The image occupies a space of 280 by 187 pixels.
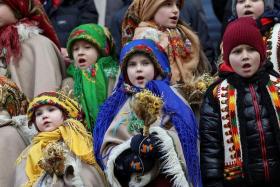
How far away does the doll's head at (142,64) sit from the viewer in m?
7.90

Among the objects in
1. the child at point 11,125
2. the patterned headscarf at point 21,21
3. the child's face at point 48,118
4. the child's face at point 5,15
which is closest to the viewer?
the child's face at point 48,118

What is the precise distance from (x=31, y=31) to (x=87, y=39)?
63 centimetres

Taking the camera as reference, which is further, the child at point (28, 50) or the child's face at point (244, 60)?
the child at point (28, 50)

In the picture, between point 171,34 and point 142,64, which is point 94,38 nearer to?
point 171,34

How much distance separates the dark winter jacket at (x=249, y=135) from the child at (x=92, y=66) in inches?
56.4

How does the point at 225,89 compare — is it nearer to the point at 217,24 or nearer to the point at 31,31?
the point at 31,31

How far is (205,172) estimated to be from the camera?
7.26 metres

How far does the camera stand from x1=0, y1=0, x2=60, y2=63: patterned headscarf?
8906mm

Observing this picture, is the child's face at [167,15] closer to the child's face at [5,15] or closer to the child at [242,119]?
the child at [242,119]

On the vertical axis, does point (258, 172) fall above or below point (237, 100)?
below

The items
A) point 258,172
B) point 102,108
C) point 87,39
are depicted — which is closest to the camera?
point 258,172

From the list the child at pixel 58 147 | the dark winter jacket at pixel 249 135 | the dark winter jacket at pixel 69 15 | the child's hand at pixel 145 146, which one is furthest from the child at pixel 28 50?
the dark winter jacket at pixel 249 135

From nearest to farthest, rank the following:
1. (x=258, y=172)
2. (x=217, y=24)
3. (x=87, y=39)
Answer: (x=258, y=172), (x=87, y=39), (x=217, y=24)

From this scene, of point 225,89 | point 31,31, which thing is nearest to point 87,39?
point 31,31
